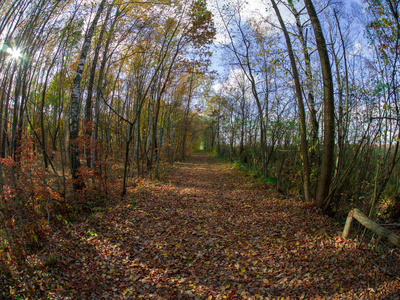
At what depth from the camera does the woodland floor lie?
320 cm

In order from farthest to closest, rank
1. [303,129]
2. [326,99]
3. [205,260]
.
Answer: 1. [303,129]
2. [326,99]
3. [205,260]

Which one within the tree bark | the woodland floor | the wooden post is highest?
the tree bark

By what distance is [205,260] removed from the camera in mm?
4227

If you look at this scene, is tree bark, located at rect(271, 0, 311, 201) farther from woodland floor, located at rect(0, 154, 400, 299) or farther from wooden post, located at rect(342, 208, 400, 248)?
wooden post, located at rect(342, 208, 400, 248)

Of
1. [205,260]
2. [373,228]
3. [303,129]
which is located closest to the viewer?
[373,228]

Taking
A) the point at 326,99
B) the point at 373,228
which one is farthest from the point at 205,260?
the point at 326,99

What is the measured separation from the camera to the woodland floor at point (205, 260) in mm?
3201

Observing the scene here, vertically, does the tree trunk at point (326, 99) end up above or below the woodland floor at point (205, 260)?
above

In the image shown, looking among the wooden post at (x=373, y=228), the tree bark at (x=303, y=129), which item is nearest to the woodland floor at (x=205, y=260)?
the wooden post at (x=373, y=228)

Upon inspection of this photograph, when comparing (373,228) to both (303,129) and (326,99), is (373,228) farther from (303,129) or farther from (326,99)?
(303,129)

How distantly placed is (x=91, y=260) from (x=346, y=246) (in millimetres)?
4797

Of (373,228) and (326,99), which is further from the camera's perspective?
(326,99)

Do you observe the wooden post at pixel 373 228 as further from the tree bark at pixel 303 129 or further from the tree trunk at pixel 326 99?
the tree bark at pixel 303 129

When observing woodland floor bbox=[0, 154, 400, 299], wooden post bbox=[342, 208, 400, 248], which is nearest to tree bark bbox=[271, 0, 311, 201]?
woodland floor bbox=[0, 154, 400, 299]
